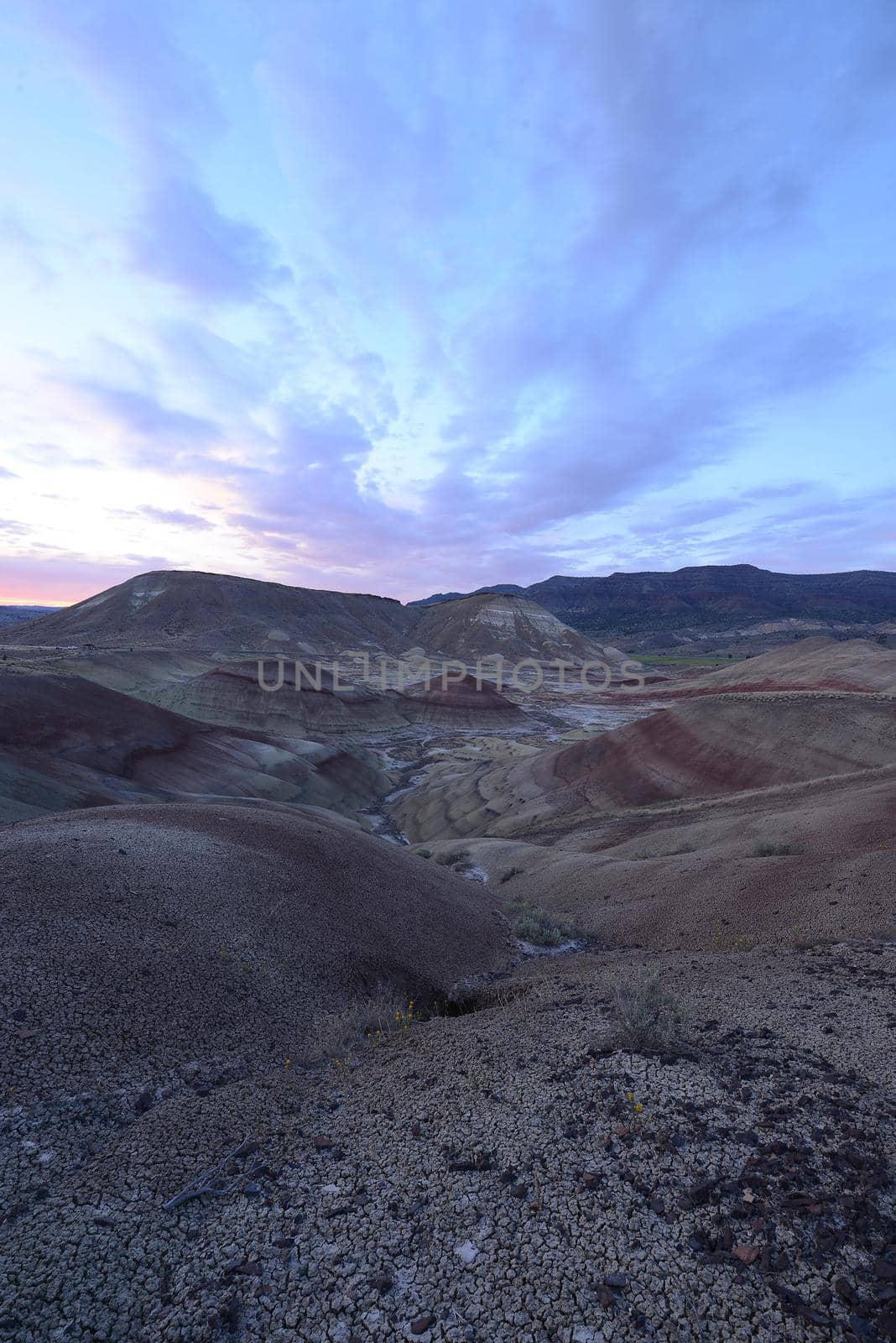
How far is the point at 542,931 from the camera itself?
453 inches

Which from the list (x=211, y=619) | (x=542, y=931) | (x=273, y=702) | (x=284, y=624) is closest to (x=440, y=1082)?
(x=542, y=931)

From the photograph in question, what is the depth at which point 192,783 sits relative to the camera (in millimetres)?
30453

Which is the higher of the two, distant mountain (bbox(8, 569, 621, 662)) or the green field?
distant mountain (bbox(8, 569, 621, 662))

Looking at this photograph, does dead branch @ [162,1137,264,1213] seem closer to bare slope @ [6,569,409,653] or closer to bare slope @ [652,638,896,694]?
bare slope @ [652,638,896,694]

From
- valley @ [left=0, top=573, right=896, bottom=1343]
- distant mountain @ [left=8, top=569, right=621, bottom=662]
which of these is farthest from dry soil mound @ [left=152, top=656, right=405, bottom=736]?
valley @ [left=0, top=573, right=896, bottom=1343]

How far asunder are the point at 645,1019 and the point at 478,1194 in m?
2.34

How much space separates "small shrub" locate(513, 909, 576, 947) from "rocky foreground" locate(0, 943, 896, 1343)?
583 cm

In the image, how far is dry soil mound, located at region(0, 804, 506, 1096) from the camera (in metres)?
5.57

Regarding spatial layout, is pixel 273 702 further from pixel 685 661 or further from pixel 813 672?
pixel 685 661

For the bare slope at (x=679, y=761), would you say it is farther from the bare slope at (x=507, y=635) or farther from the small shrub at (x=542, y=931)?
the bare slope at (x=507, y=635)

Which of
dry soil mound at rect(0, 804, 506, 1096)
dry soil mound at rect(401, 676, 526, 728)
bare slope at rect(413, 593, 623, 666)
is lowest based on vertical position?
dry soil mound at rect(401, 676, 526, 728)

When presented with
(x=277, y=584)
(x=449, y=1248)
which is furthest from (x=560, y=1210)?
(x=277, y=584)

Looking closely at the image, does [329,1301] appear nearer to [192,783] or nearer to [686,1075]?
[686,1075]

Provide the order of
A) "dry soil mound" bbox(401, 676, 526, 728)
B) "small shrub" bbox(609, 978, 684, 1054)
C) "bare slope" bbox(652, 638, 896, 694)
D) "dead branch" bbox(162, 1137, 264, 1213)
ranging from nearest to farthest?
"dead branch" bbox(162, 1137, 264, 1213), "small shrub" bbox(609, 978, 684, 1054), "bare slope" bbox(652, 638, 896, 694), "dry soil mound" bbox(401, 676, 526, 728)
